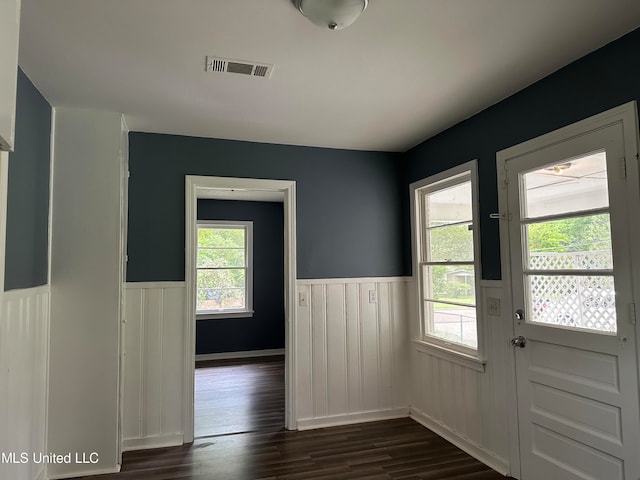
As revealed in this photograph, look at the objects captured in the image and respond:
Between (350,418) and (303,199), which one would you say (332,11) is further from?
(350,418)

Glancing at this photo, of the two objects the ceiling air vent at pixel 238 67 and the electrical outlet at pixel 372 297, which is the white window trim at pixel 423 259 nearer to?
the electrical outlet at pixel 372 297

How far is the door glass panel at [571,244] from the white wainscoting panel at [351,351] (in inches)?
63.7

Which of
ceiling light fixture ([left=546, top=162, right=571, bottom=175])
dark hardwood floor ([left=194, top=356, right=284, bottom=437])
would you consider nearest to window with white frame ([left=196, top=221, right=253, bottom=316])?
dark hardwood floor ([left=194, top=356, right=284, bottom=437])

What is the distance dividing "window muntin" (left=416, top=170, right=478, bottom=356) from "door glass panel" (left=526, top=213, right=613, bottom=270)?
1.84 feet

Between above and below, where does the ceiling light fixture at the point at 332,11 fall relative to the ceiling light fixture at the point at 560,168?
above

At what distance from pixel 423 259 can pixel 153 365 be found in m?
2.51

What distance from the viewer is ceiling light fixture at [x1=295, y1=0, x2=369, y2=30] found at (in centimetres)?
174

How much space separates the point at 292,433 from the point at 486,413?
160 cm

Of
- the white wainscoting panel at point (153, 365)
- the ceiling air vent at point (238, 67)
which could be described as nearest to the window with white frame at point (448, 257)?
the ceiling air vent at point (238, 67)

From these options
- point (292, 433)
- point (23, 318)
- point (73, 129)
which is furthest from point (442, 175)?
point (23, 318)

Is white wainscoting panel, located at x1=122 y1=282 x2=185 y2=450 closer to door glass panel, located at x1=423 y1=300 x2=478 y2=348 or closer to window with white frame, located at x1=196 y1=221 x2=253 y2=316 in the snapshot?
door glass panel, located at x1=423 y1=300 x2=478 y2=348

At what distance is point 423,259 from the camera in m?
3.92

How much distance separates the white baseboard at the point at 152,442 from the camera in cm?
326

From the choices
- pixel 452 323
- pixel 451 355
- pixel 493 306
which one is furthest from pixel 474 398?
pixel 493 306
